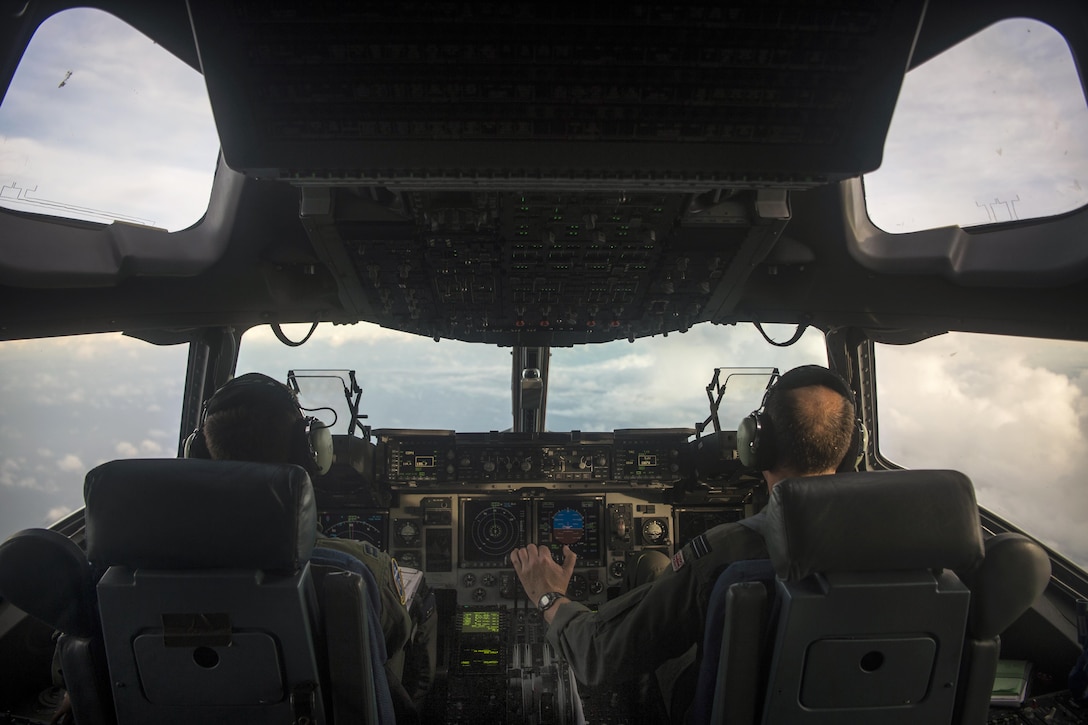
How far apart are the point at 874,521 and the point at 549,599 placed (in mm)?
1228

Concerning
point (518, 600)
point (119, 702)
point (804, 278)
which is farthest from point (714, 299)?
point (119, 702)

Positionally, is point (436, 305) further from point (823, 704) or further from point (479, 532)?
point (823, 704)

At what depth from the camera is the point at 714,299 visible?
8.31 ft

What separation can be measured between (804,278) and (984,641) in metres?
1.52

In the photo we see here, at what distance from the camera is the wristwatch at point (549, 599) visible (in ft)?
7.16

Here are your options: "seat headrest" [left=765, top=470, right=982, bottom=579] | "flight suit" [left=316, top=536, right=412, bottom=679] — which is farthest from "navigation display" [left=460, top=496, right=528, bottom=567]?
"seat headrest" [left=765, top=470, right=982, bottom=579]

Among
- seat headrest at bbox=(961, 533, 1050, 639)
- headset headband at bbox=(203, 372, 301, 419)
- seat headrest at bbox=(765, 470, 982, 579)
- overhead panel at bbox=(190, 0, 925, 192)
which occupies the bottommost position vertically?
seat headrest at bbox=(961, 533, 1050, 639)

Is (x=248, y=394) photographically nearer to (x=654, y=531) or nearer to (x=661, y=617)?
(x=661, y=617)

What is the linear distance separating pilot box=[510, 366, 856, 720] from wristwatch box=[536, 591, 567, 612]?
12.8 inches

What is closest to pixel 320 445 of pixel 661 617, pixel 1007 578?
pixel 661 617

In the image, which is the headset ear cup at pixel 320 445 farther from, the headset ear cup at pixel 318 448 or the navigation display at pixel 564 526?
the navigation display at pixel 564 526

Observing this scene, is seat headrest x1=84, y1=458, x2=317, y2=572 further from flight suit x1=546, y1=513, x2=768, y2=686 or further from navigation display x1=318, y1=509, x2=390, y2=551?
navigation display x1=318, y1=509, x2=390, y2=551

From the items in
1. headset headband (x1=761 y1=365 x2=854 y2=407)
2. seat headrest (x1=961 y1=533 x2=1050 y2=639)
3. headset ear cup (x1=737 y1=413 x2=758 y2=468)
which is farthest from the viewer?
headset ear cup (x1=737 y1=413 x2=758 y2=468)

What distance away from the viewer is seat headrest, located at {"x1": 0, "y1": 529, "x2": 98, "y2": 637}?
1.35 m
